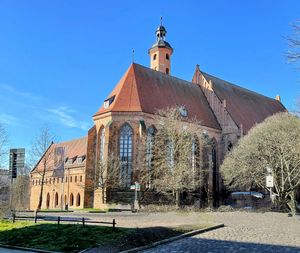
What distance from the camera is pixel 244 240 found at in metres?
16.7

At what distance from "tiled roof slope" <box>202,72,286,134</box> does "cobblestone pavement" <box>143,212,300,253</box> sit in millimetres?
38586

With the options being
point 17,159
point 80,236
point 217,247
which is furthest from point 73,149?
point 217,247

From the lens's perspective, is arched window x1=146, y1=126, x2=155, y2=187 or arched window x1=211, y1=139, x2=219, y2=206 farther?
arched window x1=211, y1=139, x2=219, y2=206

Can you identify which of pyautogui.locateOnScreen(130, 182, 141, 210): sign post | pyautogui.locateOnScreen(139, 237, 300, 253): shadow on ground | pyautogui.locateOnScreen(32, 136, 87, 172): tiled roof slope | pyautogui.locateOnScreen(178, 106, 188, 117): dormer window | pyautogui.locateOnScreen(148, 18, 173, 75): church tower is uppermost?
pyautogui.locateOnScreen(148, 18, 173, 75): church tower

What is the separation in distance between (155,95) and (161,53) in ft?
66.2

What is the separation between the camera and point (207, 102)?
200ft

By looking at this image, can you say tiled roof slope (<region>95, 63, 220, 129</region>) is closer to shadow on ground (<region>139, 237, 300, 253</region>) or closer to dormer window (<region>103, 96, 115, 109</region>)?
dormer window (<region>103, 96, 115, 109</region>)

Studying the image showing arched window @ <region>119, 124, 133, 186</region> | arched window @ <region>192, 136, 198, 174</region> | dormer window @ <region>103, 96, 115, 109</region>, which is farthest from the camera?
dormer window @ <region>103, 96, 115, 109</region>

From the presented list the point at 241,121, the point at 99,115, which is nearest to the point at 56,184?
the point at 99,115

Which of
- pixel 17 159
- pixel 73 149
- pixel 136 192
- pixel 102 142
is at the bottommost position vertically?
pixel 136 192

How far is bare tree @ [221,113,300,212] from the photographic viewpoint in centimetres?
3741

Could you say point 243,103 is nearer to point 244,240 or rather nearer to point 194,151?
point 194,151

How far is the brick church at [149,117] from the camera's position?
48.8 metres

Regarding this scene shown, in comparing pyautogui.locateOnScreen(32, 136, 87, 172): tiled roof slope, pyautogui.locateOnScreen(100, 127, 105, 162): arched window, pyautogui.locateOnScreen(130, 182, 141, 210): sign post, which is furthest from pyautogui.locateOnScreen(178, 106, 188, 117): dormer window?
pyautogui.locateOnScreen(32, 136, 87, 172): tiled roof slope
